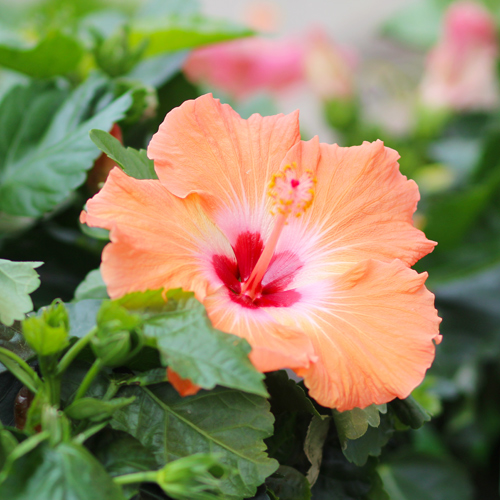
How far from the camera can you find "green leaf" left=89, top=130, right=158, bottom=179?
36 cm

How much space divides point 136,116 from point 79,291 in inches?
7.7

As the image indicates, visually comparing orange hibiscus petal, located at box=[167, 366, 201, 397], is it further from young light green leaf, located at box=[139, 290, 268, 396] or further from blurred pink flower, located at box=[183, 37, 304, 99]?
blurred pink flower, located at box=[183, 37, 304, 99]

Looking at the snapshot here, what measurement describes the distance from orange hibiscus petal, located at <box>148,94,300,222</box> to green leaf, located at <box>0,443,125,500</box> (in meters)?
0.16

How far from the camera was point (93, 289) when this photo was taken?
394mm

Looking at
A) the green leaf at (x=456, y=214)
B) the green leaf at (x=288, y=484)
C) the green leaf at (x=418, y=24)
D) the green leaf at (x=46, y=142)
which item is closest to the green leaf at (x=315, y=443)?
the green leaf at (x=288, y=484)

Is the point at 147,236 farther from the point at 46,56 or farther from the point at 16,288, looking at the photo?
the point at 46,56

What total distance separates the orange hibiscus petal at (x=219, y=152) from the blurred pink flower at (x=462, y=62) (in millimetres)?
912

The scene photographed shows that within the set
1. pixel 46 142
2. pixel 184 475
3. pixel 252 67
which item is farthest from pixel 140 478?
pixel 252 67

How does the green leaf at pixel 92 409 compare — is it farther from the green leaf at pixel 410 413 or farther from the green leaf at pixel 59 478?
the green leaf at pixel 410 413

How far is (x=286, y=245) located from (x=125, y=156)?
134 mm

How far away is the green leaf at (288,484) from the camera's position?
0.36 m

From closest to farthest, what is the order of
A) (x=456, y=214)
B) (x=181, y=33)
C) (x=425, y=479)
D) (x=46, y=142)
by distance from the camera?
(x=46, y=142) < (x=181, y=33) < (x=425, y=479) < (x=456, y=214)

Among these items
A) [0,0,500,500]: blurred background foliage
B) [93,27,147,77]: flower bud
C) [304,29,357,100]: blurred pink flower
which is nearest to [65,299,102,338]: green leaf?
[0,0,500,500]: blurred background foliage

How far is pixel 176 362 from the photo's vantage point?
0.90ft
